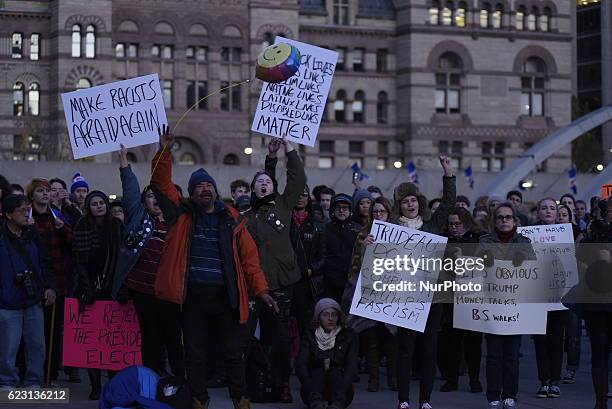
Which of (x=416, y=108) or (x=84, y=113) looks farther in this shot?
(x=416, y=108)

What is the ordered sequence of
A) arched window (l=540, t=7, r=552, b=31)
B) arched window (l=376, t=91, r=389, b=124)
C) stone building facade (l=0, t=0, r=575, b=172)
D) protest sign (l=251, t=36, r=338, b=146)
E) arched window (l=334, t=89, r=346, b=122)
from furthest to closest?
arched window (l=540, t=7, r=552, b=31)
arched window (l=376, t=91, r=389, b=124)
arched window (l=334, t=89, r=346, b=122)
stone building facade (l=0, t=0, r=575, b=172)
protest sign (l=251, t=36, r=338, b=146)

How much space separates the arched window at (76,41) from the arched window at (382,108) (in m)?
12.9

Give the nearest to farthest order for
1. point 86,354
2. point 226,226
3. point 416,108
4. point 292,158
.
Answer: point 226,226, point 292,158, point 86,354, point 416,108

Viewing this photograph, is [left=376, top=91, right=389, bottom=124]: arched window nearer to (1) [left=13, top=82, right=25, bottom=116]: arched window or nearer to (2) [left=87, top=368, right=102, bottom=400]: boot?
(1) [left=13, top=82, right=25, bottom=116]: arched window

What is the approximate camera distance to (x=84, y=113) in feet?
40.3

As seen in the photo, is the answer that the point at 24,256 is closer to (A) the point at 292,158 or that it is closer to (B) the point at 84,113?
(B) the point at 84,113

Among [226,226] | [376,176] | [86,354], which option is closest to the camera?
[226,226]

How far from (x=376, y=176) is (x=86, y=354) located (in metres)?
32.1

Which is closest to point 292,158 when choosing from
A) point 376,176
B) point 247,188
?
point 247,188

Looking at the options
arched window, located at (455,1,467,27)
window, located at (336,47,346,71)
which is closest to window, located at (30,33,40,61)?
window, located at (336,47,346,71)

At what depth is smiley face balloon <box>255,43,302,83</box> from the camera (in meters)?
12.5

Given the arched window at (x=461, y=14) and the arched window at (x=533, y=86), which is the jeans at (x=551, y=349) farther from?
the arched window at (x=533, y=86)

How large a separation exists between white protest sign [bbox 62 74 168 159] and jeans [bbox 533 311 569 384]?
13.0ft

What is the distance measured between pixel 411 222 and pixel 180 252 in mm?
2258
